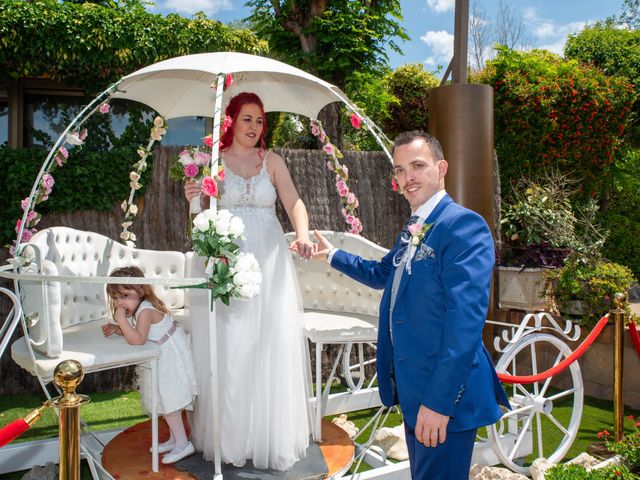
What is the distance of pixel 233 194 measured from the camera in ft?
11.5

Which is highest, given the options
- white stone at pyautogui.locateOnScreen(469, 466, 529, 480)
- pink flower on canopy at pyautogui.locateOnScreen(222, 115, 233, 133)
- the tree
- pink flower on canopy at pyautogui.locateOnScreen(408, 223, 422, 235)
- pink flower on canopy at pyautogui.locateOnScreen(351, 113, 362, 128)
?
the tree

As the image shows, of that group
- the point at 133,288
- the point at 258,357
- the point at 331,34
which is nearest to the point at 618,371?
the point at 258,357

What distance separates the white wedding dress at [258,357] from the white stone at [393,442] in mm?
992

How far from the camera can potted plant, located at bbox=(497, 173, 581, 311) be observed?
20.9 ft

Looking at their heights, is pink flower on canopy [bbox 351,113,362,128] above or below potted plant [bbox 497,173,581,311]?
above

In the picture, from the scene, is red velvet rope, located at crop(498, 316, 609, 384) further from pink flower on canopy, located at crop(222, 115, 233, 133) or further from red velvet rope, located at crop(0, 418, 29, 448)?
red velvet rope, located at crop(0, 418, 29, 448)

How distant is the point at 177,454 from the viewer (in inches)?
131

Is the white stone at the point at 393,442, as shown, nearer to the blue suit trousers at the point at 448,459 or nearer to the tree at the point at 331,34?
the blue suit trousers at the point at 448,459

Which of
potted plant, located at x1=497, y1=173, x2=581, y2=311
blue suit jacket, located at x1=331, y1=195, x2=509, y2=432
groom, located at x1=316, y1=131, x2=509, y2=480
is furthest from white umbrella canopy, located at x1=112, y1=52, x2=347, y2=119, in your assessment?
potted plant, located at x1=497, y1=173, x2=581, y2=311

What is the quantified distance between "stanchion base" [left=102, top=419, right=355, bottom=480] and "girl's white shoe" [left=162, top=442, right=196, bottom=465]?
3cm

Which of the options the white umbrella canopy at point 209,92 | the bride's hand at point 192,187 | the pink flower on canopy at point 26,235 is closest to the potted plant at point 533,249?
the white umbrella canopy at point 209,92

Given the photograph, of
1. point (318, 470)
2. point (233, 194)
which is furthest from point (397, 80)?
point (318, 470)

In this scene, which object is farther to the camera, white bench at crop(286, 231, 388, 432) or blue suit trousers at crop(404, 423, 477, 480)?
white bench at crop(286, 231, 388, 432)

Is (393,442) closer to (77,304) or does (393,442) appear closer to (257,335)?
(257,335)
